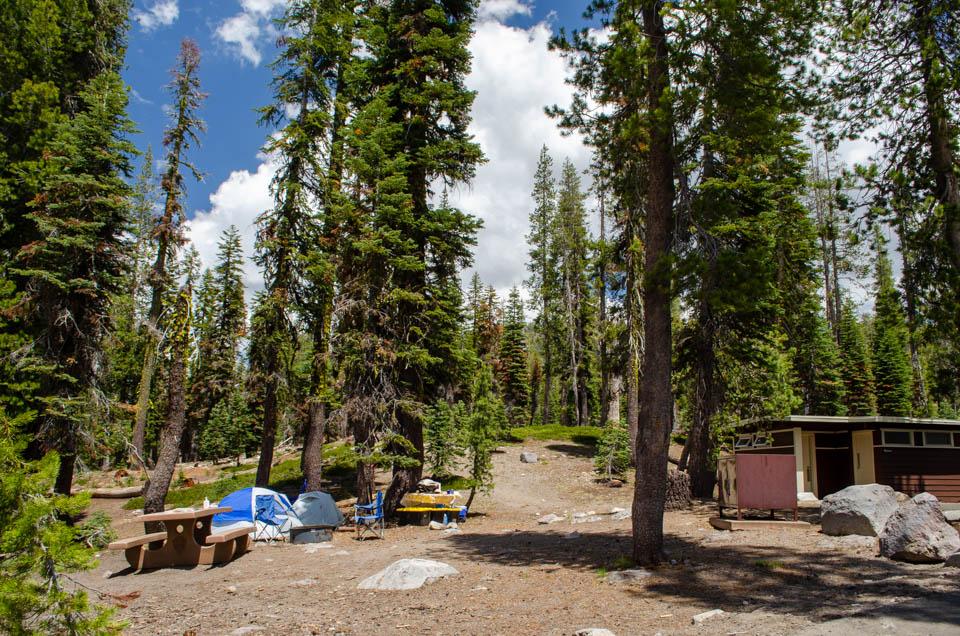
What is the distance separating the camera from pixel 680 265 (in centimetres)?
870

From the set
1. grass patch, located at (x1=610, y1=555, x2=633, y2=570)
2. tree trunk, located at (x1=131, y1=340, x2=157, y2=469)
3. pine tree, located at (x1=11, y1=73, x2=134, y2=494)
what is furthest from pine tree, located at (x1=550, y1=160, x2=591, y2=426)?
grass patch, located at (x1=610, y1=555, x2=633, y2=570)

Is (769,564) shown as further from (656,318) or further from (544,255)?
(544,255)

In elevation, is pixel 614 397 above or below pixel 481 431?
above

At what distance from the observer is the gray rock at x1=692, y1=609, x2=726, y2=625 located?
20.0ft

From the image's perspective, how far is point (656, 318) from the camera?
9.52 meters

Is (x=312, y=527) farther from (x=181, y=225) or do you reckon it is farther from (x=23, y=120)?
(x=23, y=120)

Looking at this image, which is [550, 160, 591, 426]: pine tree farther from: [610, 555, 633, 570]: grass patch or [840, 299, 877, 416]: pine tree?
[610, 555, 633, 570]: grass patch

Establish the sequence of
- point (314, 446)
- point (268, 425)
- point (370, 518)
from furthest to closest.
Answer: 1. point (268, 425)
2. point (314, 446)
3. point (370, 518)

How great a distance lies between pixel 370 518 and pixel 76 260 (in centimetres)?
1118

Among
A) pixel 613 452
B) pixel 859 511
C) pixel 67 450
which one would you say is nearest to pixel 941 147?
pixel 859 511

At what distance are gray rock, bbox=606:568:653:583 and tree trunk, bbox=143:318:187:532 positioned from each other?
45.9 ft

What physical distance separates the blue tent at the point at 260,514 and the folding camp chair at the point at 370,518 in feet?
6.13

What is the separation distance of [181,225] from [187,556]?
40.2ft

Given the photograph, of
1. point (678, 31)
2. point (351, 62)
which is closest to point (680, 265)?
point (678, 31)
